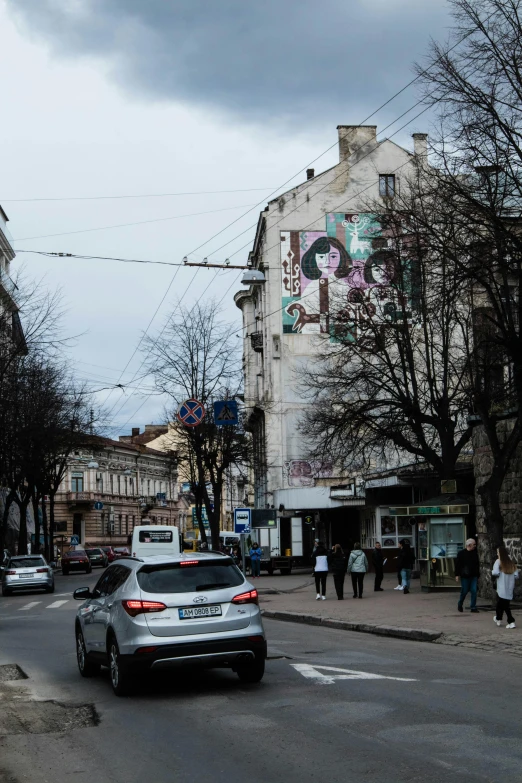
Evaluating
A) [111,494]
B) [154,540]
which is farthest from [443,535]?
[111,494]

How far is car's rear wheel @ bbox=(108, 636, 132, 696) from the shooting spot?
36.9 ft

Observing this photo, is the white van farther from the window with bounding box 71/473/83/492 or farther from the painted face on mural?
the window with bounding box 71/473/83/492

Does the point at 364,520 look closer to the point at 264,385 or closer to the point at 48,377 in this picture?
the point at 264,385

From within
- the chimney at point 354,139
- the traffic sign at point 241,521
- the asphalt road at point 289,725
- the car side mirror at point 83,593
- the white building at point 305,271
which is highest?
the chimney at point 354,139

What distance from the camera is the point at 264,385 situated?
2441 inches

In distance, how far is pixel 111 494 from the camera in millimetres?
102438

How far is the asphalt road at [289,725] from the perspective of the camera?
24.8ft

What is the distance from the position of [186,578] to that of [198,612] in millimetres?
453

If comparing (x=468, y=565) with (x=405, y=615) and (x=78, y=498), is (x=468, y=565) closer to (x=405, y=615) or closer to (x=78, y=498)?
(x=405, y=615)

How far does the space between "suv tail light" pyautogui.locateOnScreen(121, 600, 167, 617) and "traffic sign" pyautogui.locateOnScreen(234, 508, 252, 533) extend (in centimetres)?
2278

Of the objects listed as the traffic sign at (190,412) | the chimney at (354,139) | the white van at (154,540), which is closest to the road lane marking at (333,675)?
the traffic sign at (190,412)

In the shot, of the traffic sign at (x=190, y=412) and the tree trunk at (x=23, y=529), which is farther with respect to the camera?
the tree trunk at (x=23, y=529)

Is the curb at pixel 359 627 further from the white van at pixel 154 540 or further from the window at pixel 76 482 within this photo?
the window at pixel 76 482

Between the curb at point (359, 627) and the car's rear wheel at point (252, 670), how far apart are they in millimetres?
7169
